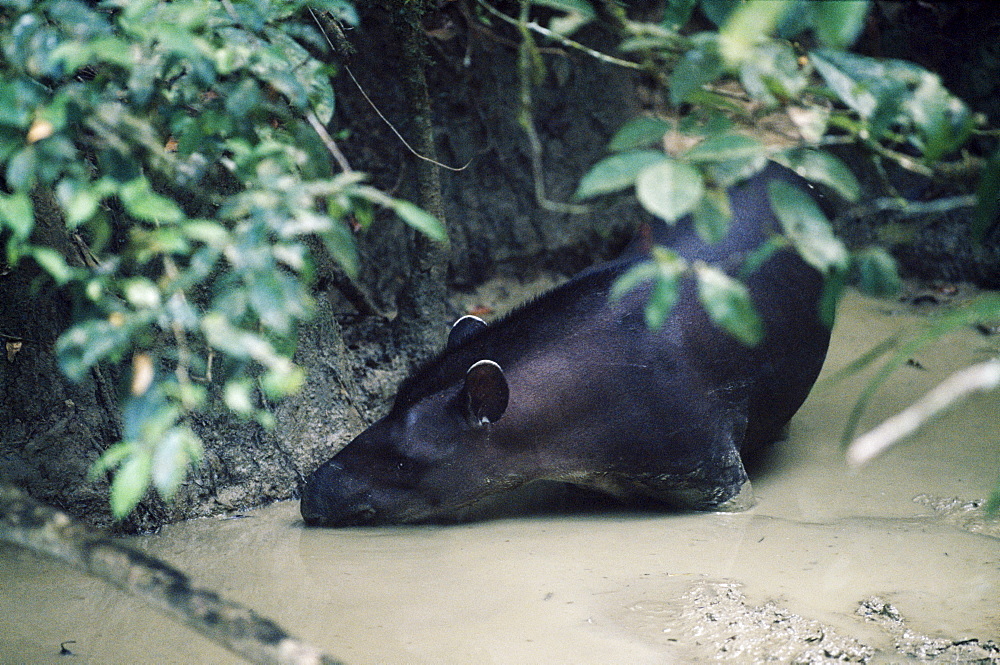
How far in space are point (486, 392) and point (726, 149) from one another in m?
2.05

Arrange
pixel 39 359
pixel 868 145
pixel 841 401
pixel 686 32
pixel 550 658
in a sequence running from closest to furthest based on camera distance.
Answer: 1. pixel 868 145
2. pixel 550 658
3. pixel 39 359
4. pixel 841 401
5. pixel 686 32

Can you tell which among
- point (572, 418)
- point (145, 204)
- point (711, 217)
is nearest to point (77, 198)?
point (145, 204)

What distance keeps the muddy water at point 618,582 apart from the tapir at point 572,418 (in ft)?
0.44

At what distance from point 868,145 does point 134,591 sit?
5.31ft

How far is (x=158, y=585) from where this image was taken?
5.39ft

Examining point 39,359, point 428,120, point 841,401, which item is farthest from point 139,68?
point 841,401

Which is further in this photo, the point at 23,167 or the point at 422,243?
the point at 422,243

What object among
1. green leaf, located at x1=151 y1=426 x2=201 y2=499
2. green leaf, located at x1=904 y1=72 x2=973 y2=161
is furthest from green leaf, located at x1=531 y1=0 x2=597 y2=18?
green leaf, located at x1=151 y1=426 x2=201 y2=499

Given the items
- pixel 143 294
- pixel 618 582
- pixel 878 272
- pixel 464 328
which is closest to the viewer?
pixel 143 294

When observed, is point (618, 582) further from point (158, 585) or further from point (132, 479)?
point (132, 479)

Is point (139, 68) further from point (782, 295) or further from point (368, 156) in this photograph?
point (368, 156)

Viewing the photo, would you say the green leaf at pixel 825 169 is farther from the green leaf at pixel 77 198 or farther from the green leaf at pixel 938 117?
the green leaf at pixel 77 198

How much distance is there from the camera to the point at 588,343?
3.56m

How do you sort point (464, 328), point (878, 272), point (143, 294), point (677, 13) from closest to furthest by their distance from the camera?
point (143, 294) → point (878, 272) → point (677, 13) → point (464, 328)
